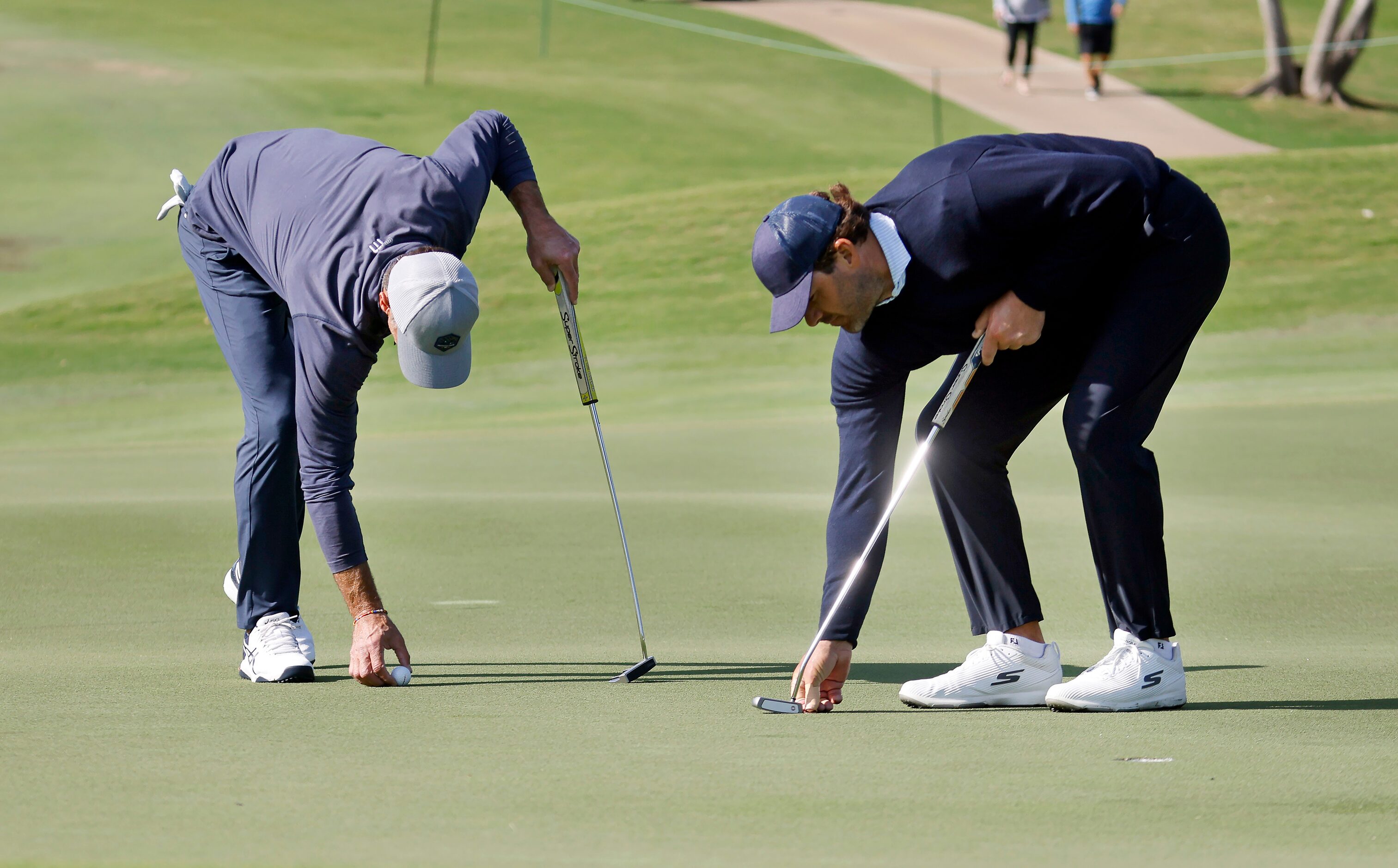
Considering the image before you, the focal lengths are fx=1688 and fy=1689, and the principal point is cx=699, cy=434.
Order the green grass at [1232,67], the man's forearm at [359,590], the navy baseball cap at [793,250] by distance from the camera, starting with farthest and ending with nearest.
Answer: the green grass at [1232,67] → the man's forearm at [359,590] → the navy baseball cap at [793,250]

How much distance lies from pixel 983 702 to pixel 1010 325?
1.00 meters

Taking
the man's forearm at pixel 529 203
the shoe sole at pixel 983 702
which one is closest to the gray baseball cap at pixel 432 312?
the man's forearm at pixel 529 203

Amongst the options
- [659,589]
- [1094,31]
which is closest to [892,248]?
[659,589]

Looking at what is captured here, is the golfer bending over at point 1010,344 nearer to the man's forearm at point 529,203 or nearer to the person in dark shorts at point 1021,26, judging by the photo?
the man's forearm at point 529,203

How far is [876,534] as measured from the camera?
13.6 ft

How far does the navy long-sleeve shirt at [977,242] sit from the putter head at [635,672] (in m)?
0.66

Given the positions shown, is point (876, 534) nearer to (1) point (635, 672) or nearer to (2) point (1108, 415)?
(2) point (1108, 415)

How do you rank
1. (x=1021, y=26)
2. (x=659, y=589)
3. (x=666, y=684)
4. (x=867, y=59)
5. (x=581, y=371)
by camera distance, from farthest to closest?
(x=867, y=59) < (x=1021, y=26) < (x=659, y=589) < (x=581, y=371) < (x=666, y=684)

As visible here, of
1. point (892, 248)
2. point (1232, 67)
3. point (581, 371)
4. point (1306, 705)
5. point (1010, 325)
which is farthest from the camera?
point (1232, 67)

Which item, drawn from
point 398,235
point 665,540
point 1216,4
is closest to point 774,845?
point 398,235

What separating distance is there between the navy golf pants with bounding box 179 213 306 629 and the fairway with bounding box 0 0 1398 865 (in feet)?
0.85

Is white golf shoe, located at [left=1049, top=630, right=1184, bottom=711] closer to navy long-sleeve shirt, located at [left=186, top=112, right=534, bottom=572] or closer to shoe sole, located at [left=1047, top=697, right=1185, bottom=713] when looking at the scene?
shoe sole, located at [left=1047, top=697, right=1185, bottom=713]

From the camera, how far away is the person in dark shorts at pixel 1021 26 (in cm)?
2483

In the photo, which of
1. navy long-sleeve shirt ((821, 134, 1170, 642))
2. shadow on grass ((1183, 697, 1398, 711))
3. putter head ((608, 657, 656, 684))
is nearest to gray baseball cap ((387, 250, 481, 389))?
navy long-sleeve shirt ((821, 134, 1170, 642))
